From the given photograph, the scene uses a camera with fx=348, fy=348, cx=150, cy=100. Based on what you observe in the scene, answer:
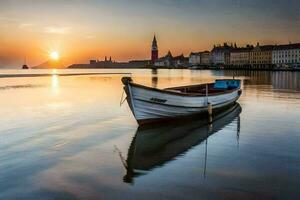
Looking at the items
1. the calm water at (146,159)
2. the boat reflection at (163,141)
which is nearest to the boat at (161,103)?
the boat reflection at (163,141)

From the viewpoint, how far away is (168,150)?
48.5 ft

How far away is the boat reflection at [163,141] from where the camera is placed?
41.4 feet

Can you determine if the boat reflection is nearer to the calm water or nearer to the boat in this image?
the calm water

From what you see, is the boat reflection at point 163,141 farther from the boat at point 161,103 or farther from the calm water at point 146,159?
the boat at point 161,103

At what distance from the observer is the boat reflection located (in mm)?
12604

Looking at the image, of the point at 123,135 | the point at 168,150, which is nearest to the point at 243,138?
the point at 168,150

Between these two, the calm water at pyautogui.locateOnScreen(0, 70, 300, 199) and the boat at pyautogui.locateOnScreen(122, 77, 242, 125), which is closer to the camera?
the calm water at pyautogui.locateOnScreen(0, 70, 300, 199)

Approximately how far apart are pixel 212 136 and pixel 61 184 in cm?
946

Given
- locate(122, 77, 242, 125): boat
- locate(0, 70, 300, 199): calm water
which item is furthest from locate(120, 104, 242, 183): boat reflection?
locate(122, 77, 242, 125): boat

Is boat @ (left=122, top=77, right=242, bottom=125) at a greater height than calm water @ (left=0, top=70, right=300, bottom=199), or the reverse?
boat @ (left=122, top=77, right=242, bottom=125)

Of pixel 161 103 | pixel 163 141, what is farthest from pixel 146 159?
pixel 161 103

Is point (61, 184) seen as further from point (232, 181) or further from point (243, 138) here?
point (243, 138)

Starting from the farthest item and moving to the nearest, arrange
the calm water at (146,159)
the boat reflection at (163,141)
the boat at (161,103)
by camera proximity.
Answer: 1. the boat at (161,103)
2. the boat reflection at (163,141)
3. the calm water at (146,159)

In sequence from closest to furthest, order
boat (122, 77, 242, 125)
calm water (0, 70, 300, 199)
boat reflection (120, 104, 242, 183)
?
calm water (0, 70, 300, 199) < boat reflection (120, 104, 242, 183) < boat (122, 77, 242, 125)
